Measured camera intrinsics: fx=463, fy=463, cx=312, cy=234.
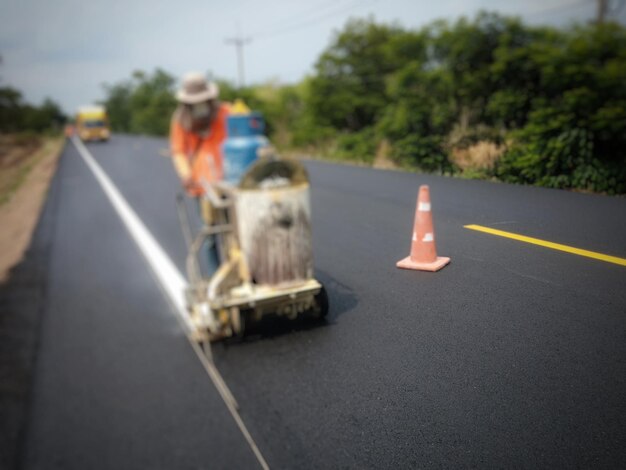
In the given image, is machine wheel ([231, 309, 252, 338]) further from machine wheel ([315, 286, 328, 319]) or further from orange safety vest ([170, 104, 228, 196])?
orange safety vest ([170, 104, 228, 196])

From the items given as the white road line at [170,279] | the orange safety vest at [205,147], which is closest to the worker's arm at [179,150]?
the orange safety vest at [205,147]

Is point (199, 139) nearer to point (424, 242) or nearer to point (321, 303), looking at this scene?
point (321, 303)

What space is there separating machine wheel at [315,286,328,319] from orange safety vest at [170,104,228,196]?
4.71ft

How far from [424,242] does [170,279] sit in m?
4.18

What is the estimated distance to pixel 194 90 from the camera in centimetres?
396

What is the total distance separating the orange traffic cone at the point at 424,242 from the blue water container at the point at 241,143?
1.62 meters

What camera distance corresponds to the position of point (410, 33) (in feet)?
66.1

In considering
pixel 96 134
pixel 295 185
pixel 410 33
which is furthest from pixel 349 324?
pixel 96 134

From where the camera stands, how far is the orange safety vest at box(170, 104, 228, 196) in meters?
4.27

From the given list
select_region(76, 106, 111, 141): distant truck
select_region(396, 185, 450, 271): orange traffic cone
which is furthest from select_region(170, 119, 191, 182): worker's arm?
select_region(76, 106, 111, 141): distant truck

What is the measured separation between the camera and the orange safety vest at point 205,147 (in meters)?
4.27

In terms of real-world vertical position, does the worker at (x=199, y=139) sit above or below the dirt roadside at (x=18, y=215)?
above

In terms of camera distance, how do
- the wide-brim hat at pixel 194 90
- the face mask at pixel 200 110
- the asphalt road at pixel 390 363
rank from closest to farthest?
the asphalt road at pixel 390 363 < the wide-brim hat at pixel 194 90 < the face mask at pixel 200 110

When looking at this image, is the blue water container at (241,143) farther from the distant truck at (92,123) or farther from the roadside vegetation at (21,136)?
the distant truck at (92,123)
